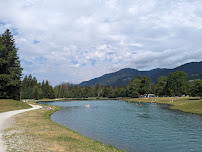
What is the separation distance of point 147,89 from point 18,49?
150m

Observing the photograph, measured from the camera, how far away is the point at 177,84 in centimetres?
14375

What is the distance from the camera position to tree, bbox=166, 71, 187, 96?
140m

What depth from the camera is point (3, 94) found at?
64562 millimetres

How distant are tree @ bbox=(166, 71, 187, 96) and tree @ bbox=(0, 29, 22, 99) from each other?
124 m

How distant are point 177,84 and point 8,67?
133217mm

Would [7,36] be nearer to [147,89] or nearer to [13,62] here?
[13,62]

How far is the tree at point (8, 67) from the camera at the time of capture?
63250 mm

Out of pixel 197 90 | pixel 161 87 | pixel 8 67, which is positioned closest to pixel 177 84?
pixel 161 87

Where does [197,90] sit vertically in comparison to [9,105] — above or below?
above

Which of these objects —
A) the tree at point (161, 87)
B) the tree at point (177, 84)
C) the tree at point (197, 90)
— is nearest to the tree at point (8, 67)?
the tree at point (197, 90)

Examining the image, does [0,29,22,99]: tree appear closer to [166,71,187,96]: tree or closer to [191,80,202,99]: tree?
[191,80,202,99]: tree

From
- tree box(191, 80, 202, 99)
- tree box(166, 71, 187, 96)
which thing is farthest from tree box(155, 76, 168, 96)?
tree box(191, 80, 202, 99)

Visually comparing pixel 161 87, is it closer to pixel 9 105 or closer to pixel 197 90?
pixel 197 90

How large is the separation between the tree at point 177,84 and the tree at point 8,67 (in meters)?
124
